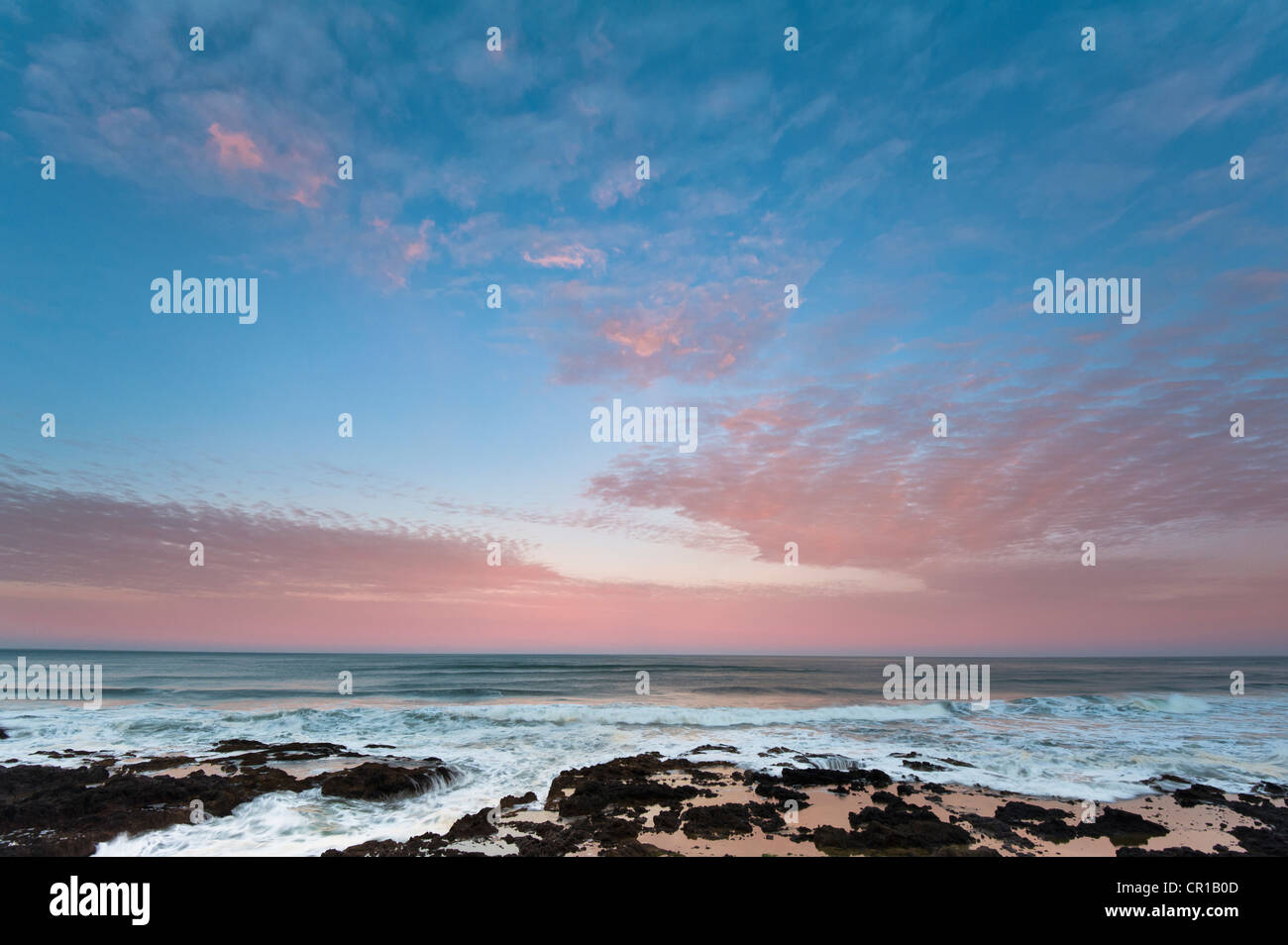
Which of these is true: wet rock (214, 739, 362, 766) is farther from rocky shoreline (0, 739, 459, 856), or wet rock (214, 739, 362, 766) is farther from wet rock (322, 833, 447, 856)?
wet rock (322, 833, 447, 856)

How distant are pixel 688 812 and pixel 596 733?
1119 cm

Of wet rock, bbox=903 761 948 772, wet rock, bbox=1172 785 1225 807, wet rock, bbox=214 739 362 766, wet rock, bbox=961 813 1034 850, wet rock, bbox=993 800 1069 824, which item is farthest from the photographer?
wet rock, bbox=214 739 362 766

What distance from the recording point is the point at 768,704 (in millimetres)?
33562

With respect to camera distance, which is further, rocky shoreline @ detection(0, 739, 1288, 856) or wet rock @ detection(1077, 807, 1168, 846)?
wet rock @ detection(1077, 807, 1168, 846)

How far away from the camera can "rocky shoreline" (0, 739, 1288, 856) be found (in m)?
10.3

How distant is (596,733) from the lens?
2238 cm

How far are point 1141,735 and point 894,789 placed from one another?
1599cm

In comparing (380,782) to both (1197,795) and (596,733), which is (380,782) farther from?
(1197,795)

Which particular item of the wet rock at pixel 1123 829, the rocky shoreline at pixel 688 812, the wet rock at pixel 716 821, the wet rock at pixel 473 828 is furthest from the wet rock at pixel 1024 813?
the wet rock at pixel 473 828

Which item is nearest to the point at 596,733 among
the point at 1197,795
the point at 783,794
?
the point at 783,794

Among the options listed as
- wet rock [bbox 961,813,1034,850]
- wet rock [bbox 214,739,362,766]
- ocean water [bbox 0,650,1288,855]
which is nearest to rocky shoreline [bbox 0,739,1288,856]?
wet rock [bbox 961,813,1034,850]

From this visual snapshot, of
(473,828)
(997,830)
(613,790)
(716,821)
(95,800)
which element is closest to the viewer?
(473,828)

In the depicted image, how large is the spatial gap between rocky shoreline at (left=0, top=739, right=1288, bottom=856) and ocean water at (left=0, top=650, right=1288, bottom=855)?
83cm
